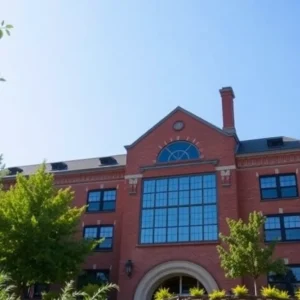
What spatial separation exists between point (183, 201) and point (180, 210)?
62 centimetres

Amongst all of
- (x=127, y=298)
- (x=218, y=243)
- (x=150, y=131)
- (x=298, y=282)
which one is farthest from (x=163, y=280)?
(x=150, y=131)

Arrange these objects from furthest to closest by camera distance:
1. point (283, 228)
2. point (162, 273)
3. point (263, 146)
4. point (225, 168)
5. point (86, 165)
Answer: point (86, 165) → point (263, 146) → point (225, 168) → point (162, 273) → point (283, 228)

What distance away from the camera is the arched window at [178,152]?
28.3 m

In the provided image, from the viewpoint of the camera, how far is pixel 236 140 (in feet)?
95.3

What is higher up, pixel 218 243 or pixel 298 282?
pixel 218 243

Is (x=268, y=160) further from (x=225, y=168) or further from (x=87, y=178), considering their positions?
(x=87, y=178)

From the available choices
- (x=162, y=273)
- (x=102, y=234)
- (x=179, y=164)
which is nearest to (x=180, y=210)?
(x=179, y=164)

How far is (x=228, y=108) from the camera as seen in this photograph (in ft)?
100

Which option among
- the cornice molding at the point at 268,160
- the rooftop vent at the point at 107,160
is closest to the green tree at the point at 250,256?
the cornice molding at the point at 268,160

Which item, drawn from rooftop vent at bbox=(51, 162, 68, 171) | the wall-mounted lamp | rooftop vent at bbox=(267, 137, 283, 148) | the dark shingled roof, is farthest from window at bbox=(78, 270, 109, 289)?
rooftop vent at bbox=(267, 137, 283, 148)

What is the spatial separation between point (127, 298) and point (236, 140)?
12.6m

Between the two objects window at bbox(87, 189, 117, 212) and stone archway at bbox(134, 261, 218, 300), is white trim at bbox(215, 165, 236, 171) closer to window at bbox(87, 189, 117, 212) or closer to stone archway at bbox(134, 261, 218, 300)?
stone archway at bbox(134, 261, 218, 300)

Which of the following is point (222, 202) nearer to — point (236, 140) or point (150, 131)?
point (236, 140)

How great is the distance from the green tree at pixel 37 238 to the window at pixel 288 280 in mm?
10246
